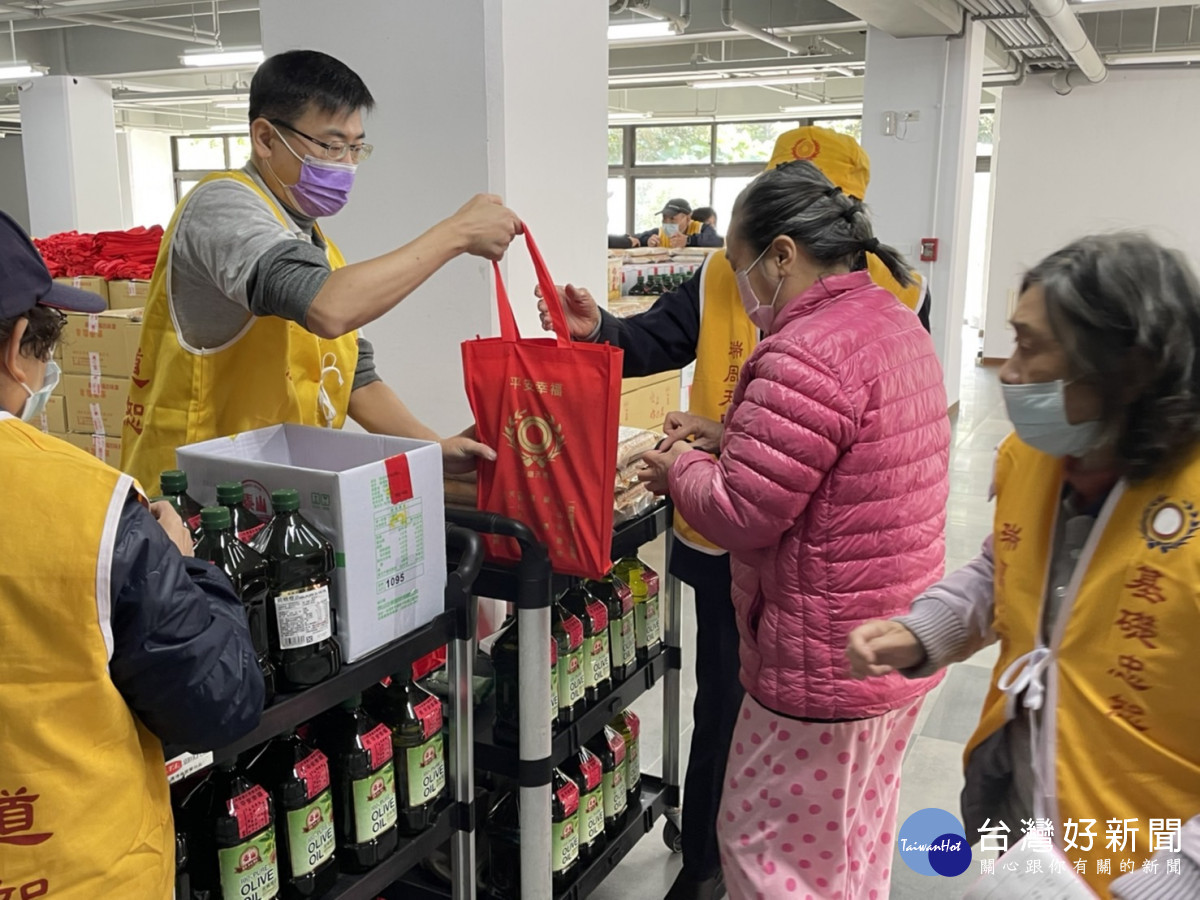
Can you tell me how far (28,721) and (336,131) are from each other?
3.93 ft

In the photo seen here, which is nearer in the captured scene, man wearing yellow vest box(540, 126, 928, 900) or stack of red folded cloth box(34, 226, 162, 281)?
man wearing yellow vest box(540, 126, 928, 900)

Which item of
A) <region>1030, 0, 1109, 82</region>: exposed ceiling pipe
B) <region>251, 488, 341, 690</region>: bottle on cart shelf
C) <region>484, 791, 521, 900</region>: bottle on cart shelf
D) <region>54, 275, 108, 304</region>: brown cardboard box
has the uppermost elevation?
<region>1030, 0, 1109, 82</region>: exposed ceiling pipe

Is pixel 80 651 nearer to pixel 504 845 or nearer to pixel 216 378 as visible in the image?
pixel 216 378

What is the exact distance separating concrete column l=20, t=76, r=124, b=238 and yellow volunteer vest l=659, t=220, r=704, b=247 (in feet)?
18.7

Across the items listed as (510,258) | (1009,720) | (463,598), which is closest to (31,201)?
(510,258)

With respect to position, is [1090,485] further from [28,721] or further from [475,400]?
[28,721]

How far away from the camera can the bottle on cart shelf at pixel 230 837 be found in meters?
1.39

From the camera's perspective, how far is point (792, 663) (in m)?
1.76

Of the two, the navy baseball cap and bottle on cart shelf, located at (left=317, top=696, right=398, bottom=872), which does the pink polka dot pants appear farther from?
the navy baseball cap

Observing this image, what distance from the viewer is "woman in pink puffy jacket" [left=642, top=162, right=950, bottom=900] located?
165cm

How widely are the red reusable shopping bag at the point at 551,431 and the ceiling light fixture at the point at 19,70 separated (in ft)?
33.8

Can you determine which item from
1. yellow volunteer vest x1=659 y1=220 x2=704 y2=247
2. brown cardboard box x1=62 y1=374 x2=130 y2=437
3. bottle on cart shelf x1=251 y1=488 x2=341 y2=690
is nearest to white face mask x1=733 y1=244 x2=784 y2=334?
bottle on cart shelf x1=251 y1=488 x2=341 y2=690

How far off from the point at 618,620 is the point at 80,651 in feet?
4.50

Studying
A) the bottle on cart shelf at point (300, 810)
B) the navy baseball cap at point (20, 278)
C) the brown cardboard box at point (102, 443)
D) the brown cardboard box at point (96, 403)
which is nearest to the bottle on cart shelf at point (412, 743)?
the bottle on cart shelf at point (300, 810)
